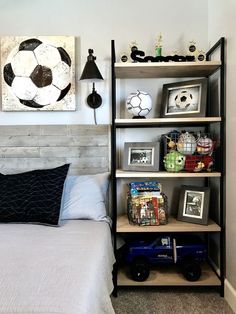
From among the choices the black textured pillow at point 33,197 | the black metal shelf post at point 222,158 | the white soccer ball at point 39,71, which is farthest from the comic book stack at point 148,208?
the white soccer ball at point 39,71

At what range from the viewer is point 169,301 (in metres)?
1.95

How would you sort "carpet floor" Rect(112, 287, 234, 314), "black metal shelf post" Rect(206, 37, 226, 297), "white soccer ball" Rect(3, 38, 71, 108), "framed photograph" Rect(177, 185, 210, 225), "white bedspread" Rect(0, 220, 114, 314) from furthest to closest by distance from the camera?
1. "white soccer ball" Rect(3, 38, 71, 108)
2. "framed photograph" Rect(177, 185, 210, 225)
3. "black metal shelf post" Rect(206, 37, 226, 297)
4. "carpet floor" Rect(112, 287, 234, 314)
5. "white bedspread" Rect(0, 220, 114, 314)

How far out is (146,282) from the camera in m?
2.05

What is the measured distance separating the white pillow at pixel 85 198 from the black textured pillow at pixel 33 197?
0.31 feet

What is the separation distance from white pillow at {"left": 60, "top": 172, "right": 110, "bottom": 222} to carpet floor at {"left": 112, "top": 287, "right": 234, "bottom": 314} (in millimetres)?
537

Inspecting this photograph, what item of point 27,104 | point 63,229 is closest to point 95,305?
point 63,229

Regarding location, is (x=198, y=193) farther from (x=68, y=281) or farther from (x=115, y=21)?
(x=115, y=21)

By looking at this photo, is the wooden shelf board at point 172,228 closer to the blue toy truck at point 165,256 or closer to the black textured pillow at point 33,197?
the blue toy truck at point 165,256

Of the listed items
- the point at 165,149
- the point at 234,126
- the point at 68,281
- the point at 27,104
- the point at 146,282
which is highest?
the point at 27,104

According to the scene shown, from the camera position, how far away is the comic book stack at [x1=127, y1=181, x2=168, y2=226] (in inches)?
81.2

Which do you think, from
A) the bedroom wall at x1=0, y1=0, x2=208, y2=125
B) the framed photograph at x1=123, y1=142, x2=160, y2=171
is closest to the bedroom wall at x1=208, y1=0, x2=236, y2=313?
the bedroom wall at x1=0, y1=0, x2=208, y2=125

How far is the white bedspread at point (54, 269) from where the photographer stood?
0.98 m

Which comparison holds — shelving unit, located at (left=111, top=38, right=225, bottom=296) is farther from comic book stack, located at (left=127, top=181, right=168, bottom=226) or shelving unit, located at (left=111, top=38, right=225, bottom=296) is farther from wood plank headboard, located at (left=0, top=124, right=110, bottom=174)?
wood plank headboard, located at (left=0, top=124, right=110, bottom=174)

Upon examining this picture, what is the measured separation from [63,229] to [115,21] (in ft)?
5.48
